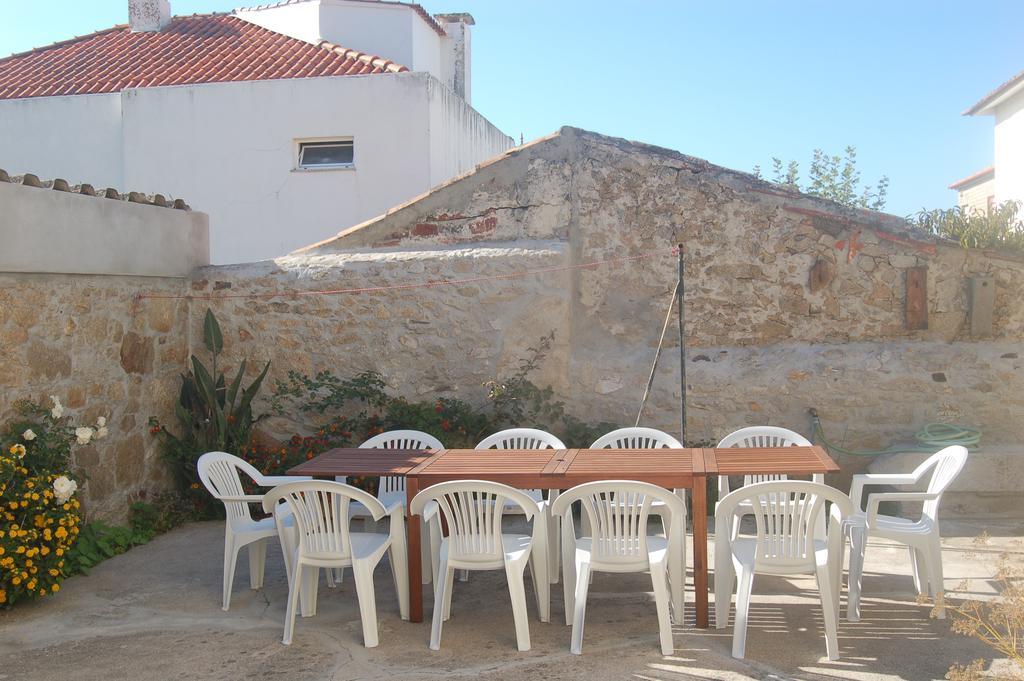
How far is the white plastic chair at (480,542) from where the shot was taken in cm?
485

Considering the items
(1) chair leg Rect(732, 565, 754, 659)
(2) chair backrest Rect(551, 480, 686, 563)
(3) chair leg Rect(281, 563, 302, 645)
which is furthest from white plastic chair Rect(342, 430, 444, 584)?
(1) chair leg Rect(732, 565, 754, 659)

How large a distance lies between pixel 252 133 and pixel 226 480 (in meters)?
8.10

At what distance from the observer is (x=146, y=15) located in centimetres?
1543

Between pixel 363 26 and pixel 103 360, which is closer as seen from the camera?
pixel 103 360

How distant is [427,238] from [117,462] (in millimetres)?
3129

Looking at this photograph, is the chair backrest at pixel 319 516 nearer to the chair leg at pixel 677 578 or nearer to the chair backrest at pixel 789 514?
the chair leg at pixel 677 578

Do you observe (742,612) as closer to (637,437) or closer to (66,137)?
(637,437)

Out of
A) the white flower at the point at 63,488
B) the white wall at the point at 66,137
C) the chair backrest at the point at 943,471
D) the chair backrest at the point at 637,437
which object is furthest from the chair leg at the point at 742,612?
the white wall at the point at 66,137

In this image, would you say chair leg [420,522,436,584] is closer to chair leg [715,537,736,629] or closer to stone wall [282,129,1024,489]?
chair leg [715,537,736,629]

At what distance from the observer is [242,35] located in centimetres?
1502

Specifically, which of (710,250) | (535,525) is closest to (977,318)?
(710,250)

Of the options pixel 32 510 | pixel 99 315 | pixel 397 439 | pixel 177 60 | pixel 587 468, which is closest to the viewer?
pixel 587 468

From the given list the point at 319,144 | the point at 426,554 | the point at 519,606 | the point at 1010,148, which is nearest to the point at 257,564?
the point at 426,554

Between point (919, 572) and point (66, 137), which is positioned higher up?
point (66, 137)
